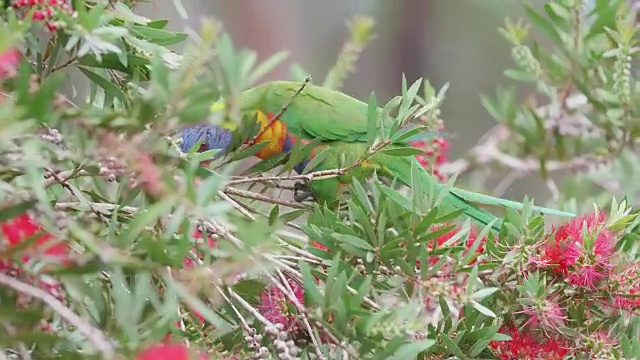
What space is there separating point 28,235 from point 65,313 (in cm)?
8

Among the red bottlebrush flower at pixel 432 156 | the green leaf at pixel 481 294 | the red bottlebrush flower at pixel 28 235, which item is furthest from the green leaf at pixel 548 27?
the red bottlebrush flower at pixel 28 235

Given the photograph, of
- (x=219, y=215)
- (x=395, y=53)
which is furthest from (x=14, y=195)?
(x=395, y=53)

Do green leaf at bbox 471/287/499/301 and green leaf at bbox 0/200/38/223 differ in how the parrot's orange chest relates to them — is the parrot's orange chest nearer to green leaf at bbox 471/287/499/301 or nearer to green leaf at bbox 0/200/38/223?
green leaf at bbox 471/287/499/301

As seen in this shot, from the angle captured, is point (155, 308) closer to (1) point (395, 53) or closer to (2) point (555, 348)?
(2) point (555, 348)

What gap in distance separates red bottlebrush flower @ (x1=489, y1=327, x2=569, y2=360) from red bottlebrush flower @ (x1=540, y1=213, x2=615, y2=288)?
7cm

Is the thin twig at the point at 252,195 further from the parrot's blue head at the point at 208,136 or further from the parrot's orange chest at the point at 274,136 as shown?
the parrot's orange chest at the point at 274,136

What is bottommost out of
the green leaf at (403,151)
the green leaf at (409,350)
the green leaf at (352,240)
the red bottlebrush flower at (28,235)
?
the green leaf at (409,350)

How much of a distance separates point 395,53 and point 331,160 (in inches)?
128

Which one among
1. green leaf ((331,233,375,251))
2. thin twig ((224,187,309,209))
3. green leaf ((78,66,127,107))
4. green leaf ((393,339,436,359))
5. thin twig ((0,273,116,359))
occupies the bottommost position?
green leaf ((393,339,436,359))

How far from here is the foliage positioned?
46 cm

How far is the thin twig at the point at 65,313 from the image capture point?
1.41 feet

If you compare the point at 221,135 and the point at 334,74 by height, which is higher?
the point at 334,74

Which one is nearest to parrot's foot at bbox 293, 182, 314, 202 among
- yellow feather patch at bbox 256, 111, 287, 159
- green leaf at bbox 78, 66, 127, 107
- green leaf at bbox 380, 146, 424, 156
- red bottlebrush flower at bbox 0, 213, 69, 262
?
yellow feather patch at bbox 256, 111, 287, 159

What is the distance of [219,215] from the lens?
0.46m
